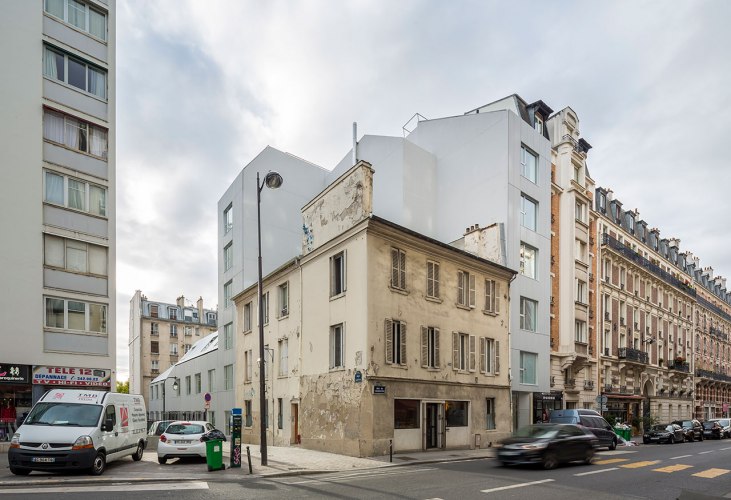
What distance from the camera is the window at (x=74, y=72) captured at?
2372 cm

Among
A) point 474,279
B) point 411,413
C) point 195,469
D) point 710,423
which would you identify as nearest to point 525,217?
point 474,279

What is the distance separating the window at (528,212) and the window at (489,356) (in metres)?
8.92

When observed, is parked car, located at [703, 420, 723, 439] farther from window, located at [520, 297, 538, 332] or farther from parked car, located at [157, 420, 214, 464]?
parked car, located at [157, 420, 214, 464]

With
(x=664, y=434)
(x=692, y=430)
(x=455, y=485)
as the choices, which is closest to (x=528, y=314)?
(x=664, y=434)

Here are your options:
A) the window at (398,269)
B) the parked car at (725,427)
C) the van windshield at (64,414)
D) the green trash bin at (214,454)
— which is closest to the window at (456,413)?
the window at (398,269)

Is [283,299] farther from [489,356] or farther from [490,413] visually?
[490,413]

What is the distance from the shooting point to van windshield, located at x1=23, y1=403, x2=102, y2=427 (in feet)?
44.8

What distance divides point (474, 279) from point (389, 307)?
6.15m

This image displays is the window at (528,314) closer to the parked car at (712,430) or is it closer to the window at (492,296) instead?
the window at (492,296)

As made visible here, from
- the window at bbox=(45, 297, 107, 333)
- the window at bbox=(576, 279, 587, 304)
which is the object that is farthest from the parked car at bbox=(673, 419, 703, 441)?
the window at bbox=(45, 297, 107, 333)

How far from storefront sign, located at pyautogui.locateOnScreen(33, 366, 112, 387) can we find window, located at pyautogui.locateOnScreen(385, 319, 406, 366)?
40.8ft

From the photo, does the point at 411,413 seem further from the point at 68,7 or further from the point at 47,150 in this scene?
the point at 68,7

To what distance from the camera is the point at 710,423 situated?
3866 centimetres

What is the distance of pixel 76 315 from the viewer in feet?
76.3
